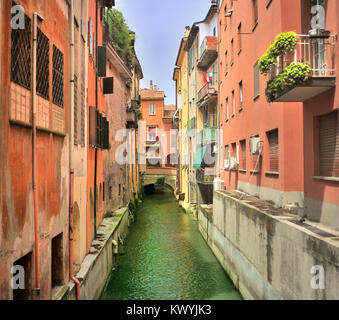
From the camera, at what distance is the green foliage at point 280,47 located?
792 cm

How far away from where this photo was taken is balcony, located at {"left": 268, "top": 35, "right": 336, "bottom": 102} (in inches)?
297

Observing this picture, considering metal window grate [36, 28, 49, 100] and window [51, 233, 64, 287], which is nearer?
metal window grate [36, 28, 49, 100]

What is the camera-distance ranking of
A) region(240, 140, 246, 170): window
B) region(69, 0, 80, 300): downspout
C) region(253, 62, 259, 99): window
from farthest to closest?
region(240, 140, 246, 170): window, region(253, 62, 259, 99): window, region(69, 0, 80, 300): downspout

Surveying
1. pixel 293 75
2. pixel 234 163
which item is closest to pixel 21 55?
pixel 293 75

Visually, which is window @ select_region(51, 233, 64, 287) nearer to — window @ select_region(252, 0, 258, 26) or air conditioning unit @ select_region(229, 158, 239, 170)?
air conditioning unit @ select_region(229, 158, 239, 170)

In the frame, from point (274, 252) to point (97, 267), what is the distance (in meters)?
5.57

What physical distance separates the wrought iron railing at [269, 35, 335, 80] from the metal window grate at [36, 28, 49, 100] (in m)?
5.58

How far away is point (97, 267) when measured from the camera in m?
10.6

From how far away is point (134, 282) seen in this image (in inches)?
513

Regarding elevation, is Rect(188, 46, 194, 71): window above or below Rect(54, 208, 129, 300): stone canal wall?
above

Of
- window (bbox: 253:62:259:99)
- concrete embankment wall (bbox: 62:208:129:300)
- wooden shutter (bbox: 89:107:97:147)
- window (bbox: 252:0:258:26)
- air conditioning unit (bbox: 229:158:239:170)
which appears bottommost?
concrete embankment wall (bbox: 62:208:129:300)

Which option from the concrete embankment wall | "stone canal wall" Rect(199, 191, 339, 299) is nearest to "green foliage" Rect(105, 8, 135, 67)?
the concrete embankment wall

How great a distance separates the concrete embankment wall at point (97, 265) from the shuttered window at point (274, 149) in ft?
21.2

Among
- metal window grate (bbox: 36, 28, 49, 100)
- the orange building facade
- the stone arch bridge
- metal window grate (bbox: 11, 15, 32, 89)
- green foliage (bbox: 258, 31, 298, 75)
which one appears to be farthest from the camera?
the orange building facade
